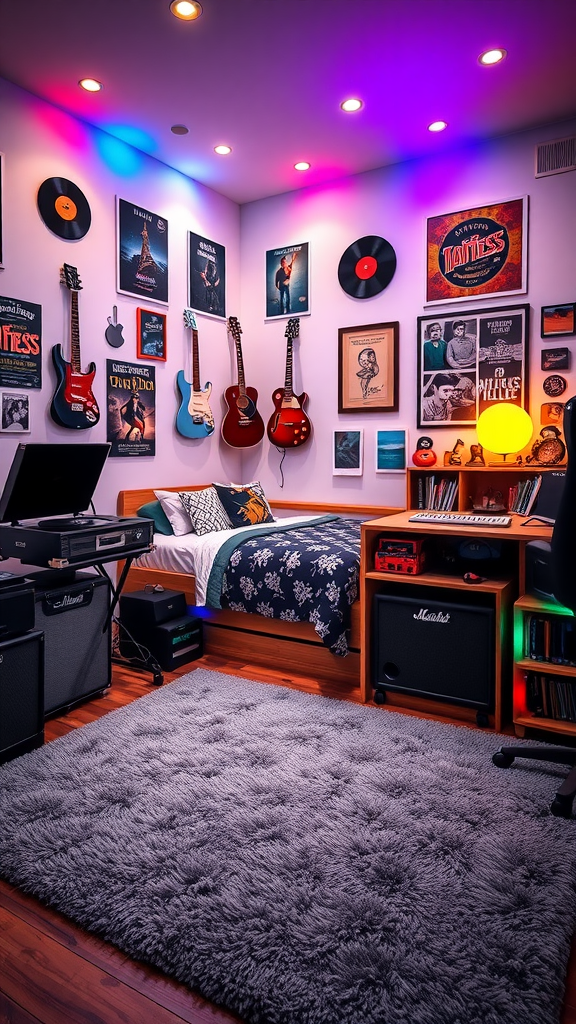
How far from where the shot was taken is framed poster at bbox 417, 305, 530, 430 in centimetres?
362

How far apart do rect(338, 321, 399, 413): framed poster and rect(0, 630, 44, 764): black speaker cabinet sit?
2.69m

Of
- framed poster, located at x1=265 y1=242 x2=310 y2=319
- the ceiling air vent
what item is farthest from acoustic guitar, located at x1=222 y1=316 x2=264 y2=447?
the ceiling air vent

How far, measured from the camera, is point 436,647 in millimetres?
2566

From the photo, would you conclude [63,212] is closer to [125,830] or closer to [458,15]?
[458,15]

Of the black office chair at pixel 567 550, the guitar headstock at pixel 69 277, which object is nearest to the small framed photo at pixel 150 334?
the guitar headstock at pixel 69 277

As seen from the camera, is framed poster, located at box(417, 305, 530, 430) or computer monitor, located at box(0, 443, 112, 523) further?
framed poster, located at box(417, 305, 530, 430)

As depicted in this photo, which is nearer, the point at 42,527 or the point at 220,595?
the point at 42,527

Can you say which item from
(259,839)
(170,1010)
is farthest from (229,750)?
(170,1010)

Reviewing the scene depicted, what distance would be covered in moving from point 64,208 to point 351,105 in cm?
164

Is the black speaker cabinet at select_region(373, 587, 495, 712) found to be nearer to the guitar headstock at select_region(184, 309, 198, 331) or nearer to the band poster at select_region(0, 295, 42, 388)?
the band poster at select_region(0, 295, 42, 388)

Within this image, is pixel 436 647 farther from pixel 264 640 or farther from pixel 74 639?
pixel 74 639

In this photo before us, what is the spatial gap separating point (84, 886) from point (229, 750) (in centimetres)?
79

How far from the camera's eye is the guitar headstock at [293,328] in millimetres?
4398

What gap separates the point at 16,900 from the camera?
1.51 m
